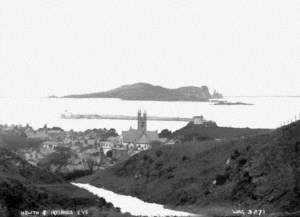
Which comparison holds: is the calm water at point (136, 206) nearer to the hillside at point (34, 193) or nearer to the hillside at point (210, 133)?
the hillside at point (34, 193)

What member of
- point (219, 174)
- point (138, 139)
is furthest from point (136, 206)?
point (138, 139)

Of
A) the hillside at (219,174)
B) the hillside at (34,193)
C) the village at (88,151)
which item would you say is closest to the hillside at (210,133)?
the village at (88,151)

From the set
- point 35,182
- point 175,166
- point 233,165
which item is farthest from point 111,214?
point 175,166

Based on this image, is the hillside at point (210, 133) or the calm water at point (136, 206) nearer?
the calm water at point (136, 206)

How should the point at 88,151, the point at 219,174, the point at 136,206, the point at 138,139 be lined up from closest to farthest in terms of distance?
the point at 136,206
the point at 219,174
the point at 88,151
the point at 138,139

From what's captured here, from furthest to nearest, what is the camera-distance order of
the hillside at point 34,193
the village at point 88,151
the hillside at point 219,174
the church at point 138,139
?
the church at point 138,139, the village at point 88,151, the hillside at point 219,174, the hillside at point 34,193

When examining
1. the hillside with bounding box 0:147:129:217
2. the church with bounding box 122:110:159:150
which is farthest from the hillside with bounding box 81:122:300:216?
the church with bounding box 122:110:159:150

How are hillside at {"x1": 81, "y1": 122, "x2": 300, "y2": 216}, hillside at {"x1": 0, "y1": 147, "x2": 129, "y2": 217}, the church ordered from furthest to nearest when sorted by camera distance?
1. the church
2. hillside at {"x1": 81, "y1": 122, "x2": 300, "y2": 216}
3. hillside at {"x1": 0, "y1": 147, "x2": 129, "y2": 217}

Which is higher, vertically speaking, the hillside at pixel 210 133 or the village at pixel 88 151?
the hillside at pixel 210 133

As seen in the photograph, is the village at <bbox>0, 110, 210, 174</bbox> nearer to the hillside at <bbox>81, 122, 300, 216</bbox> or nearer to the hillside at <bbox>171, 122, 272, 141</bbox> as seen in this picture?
the hillside at <bbox>171, 122, 272, 141</bbox>

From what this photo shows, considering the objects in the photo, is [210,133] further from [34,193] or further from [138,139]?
[34,193]
